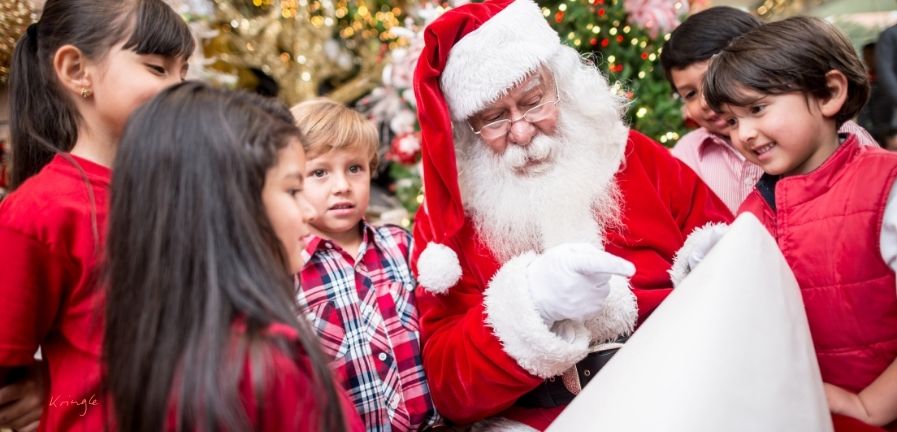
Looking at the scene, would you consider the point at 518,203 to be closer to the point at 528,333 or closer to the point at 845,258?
the point at 528,333

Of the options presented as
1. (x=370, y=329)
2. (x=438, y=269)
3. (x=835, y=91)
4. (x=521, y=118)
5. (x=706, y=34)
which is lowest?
(x=370, y=329)

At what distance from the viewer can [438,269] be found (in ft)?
5.95

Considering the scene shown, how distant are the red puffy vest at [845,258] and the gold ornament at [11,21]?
2283 millimetres

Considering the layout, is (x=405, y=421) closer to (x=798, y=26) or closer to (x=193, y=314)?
(x=193, y=314)

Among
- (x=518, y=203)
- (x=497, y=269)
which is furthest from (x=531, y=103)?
(x=497, y=269)

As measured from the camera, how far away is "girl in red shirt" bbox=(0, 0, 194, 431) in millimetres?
1343

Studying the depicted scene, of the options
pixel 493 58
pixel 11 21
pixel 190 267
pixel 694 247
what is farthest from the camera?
pixel 11 21

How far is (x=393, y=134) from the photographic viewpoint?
4918 millimetres

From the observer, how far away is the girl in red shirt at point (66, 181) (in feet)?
4.41

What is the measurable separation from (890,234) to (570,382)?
78 centimetres

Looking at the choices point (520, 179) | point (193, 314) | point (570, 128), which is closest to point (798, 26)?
point (570, 128)

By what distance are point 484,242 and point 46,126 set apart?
111cm

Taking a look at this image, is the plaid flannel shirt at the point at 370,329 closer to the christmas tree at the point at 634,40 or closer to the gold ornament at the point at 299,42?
the christmas tree at the point at 634,40

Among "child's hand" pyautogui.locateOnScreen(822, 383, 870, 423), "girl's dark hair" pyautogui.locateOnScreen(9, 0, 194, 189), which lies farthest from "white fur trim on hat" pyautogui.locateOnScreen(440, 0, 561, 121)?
"child's hand" pyautogui.locateOnScreen(822, 383, 870, 423)
